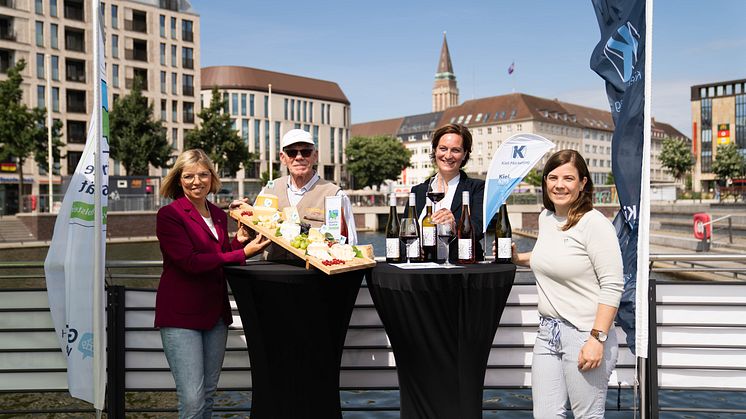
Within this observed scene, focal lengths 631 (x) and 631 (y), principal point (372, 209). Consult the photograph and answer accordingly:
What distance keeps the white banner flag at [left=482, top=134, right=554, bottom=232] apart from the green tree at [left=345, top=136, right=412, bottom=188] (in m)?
80.3

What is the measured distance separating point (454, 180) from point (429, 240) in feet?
1.62

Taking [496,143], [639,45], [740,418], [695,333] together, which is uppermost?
[496,143]

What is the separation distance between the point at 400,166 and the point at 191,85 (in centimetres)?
3377

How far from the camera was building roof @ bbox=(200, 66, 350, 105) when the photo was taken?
9112cm

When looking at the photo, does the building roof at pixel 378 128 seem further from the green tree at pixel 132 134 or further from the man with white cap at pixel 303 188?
the man with white cap at pixel 303 188

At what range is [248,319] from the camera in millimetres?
3656

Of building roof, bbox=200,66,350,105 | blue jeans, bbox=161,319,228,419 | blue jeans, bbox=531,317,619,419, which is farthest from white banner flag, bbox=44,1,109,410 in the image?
building roof, bbox=200,66,350,105

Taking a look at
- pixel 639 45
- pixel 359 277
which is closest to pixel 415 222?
pixel 359 277

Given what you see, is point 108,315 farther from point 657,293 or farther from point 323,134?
point 323,134

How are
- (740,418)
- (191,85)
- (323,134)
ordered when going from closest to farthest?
(740,418) < (191,85) < (323,134)

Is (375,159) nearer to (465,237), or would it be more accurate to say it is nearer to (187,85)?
(187,85)

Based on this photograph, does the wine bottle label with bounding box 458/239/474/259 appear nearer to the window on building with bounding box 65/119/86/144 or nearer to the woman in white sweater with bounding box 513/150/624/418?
the woman in white sweater with bounding box 513/150/624/418

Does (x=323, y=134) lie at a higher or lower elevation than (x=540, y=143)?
higher

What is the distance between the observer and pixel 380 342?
4453 mm
